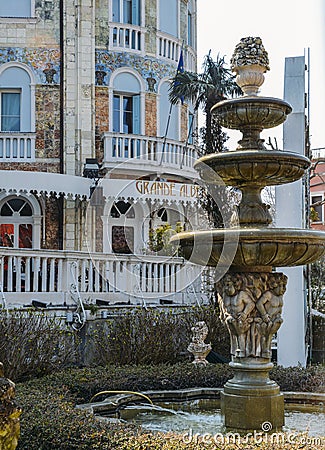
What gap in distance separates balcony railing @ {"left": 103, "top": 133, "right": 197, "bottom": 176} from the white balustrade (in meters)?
4.15

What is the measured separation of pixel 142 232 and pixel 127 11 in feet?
20.6

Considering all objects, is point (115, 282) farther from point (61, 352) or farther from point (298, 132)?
point (298, 132)

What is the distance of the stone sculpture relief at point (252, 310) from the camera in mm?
7664

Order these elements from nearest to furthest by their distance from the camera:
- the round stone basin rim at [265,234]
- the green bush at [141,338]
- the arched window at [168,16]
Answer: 1. the round stone basin rim at [265,234]
2. the green bush at [141,338]
3. the arched window at [168,16]

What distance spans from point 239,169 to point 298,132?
5391mm

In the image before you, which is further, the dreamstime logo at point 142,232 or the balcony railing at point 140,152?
the balcony railing at point 140,152

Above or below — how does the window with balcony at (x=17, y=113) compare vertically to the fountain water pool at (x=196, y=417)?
above

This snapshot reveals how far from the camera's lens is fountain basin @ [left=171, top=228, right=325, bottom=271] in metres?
7.23

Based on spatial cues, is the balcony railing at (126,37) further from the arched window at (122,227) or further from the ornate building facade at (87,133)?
the arched window at (122,227)

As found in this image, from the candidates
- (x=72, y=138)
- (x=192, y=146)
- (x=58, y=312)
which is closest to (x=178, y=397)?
(x=58, y=312)

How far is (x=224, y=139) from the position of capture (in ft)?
60.2

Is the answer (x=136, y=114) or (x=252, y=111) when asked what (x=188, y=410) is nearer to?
(x=252, y=111)

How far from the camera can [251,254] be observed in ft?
24.2

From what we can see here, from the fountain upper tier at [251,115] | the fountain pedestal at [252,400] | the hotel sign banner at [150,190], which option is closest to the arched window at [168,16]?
the hotel sign banner at [150,190]
